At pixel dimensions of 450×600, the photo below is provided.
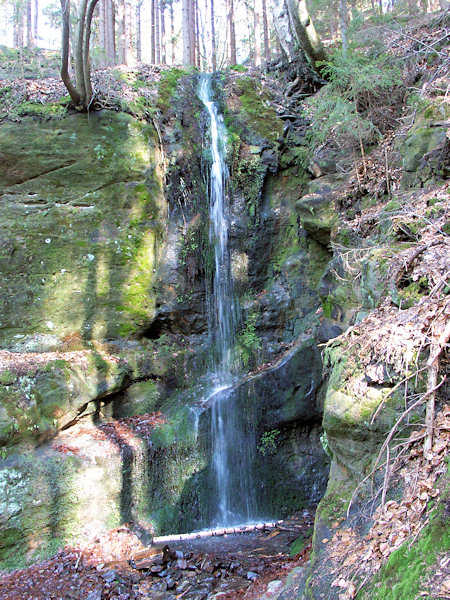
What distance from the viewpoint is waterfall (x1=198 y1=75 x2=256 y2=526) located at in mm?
7441

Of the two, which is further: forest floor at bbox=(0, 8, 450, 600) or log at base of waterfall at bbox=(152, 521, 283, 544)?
log at base of waterfall at bbox=(152, 521, 283, 544)

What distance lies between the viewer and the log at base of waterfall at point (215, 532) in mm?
6602

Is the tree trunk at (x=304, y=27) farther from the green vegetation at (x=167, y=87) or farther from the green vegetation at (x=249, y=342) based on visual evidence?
the green vegetation at (x=249, y=342)

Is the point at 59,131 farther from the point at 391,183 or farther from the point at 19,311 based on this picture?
the point at 391,183

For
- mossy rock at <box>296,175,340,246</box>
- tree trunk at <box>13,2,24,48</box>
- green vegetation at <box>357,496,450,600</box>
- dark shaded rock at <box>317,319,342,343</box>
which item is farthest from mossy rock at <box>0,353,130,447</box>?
tree trunk at <box>13,2,24,48</box>

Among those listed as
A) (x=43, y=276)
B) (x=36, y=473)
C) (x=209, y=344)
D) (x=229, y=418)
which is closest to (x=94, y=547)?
(x=36, y=473)

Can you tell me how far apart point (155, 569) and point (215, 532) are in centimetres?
152

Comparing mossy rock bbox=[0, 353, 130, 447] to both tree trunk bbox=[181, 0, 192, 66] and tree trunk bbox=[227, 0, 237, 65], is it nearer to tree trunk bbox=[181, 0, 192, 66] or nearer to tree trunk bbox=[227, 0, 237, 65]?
tree trunk bbox=[181, 0, 192, 66]

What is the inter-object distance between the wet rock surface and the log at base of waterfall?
151 millimetres

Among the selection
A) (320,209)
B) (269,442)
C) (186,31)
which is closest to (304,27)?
(186,31)

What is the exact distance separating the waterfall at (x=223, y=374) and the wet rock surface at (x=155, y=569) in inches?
33.9

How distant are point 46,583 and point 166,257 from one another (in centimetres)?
624

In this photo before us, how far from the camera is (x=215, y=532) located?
22.3 feet

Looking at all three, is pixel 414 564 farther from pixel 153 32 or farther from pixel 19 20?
pixel 153 32
